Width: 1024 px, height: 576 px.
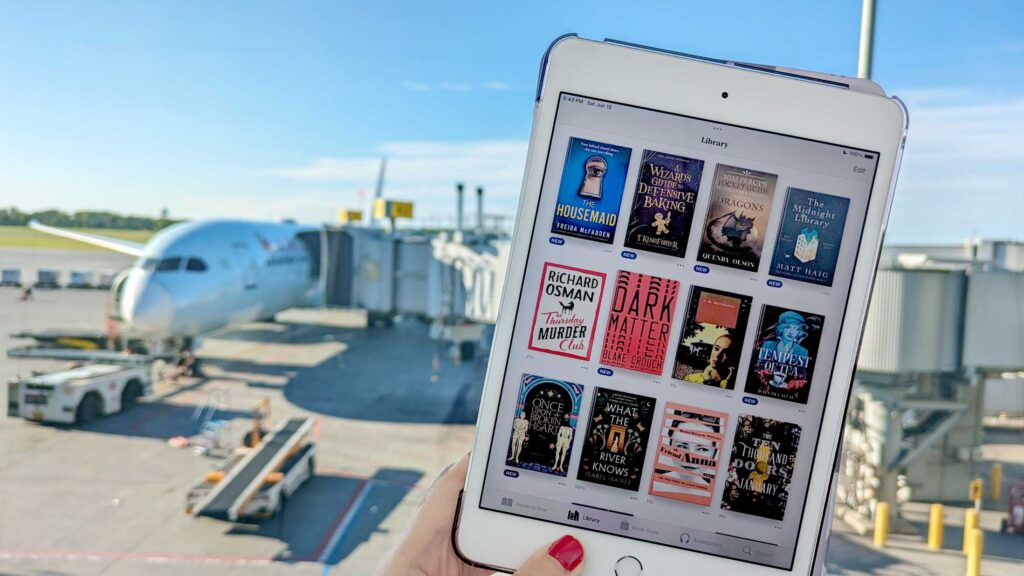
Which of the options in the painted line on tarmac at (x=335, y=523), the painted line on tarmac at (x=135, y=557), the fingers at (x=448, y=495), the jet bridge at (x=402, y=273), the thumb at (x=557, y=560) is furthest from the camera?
the jet bridge at (x=402, y=273)

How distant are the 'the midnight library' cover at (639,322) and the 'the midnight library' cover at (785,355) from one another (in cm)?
16

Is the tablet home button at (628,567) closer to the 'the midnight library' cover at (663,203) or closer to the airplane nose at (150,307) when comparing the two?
the 'the midnight library' cover at (663,203)

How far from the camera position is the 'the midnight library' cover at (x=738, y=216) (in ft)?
3.88

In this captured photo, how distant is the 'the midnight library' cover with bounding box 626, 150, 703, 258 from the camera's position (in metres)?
1.18

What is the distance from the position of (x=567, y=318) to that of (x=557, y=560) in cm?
40

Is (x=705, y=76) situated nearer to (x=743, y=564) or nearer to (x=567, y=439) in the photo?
(x=567, y=439)

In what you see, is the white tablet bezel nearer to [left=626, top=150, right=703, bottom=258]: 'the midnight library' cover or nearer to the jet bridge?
[left=626, top=150, right=703, bottom=258]: 'the midnight library' cover

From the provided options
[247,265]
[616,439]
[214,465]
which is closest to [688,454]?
[616,439]

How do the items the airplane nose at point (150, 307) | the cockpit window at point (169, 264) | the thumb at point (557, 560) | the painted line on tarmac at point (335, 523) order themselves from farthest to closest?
the cockpit window at point (169, 264) → the airplane nose at point (150, 307) → the painted line on tarmac at point (335, 523) → the thumb at point (557, 560)

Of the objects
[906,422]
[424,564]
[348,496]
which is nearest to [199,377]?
[348,496]

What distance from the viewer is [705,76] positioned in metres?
1.21

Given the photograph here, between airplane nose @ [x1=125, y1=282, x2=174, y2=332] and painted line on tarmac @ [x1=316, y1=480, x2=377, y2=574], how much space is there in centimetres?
429

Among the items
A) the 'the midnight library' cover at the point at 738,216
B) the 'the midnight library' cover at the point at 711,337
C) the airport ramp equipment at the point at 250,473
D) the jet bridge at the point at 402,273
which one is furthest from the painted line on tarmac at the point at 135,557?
the jet bridge at the point at 402,273

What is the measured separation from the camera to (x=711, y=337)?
3.88 feet
